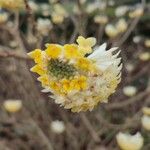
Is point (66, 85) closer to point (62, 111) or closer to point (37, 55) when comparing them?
point (37, 55)

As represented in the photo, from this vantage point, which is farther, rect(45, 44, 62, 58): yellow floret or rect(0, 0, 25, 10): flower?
rect(0, 0, 25, 10): flower

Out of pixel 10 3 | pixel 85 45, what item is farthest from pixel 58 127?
pixel 85 45

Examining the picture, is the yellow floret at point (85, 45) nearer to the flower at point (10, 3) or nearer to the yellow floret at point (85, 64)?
the yellow floret at point (85, 64)

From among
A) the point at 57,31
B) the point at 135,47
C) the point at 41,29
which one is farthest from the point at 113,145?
the point at 57,31

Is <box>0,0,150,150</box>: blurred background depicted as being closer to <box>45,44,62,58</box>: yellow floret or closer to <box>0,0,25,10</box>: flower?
<box>0,0,25,10</box>: flower

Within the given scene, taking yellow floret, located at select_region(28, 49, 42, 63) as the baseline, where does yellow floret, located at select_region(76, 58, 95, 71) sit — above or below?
below

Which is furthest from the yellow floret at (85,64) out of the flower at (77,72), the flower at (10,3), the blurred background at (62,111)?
the blurred background at (62,111)

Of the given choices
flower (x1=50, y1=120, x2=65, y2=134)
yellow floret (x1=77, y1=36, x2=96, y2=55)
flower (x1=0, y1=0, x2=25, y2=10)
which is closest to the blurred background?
flower (x1=50, y1=120, x2=65, y2=134)

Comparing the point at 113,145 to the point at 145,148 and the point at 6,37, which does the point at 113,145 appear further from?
the point at 6,37
